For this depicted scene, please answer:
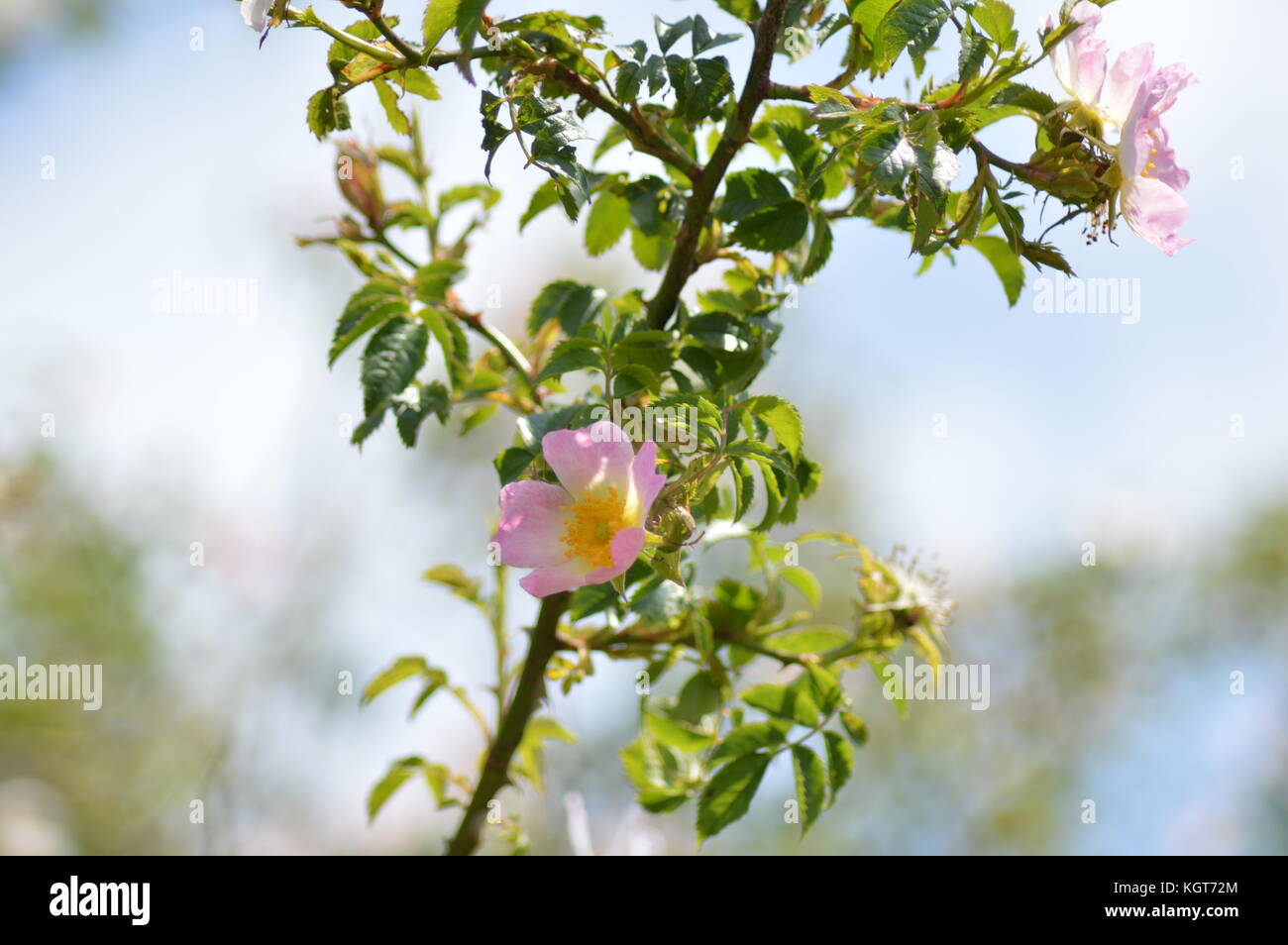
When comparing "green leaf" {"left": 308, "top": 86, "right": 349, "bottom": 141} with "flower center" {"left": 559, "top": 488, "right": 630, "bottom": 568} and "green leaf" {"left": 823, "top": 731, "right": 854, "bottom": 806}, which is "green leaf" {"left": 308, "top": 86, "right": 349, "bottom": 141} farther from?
"green leaf" {"left": 823, "top": 731, "right": 854, "bottom": 806}

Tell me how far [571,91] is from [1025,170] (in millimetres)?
321

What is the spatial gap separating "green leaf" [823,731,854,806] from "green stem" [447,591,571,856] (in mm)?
269

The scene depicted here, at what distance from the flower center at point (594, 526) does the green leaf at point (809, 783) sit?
1.13 ft

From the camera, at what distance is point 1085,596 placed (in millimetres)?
3088

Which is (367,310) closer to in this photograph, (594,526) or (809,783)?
(594,526)

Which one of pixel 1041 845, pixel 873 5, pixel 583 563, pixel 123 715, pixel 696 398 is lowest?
pixel 1041 845

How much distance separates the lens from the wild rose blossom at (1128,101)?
67cm

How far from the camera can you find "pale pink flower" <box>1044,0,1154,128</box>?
2.24ft

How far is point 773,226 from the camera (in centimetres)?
79

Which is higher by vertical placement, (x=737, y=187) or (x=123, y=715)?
(x=737, y=187)

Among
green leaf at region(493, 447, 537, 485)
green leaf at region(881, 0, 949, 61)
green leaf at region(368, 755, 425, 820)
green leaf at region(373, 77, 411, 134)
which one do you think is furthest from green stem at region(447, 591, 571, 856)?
green leaf at region(881, 0, 949, 61)

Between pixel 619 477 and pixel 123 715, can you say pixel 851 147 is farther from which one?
pixel 123 715

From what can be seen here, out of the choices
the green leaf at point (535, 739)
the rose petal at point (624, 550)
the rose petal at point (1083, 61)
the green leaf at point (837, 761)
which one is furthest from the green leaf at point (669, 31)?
the green leaf at point (535, 739)
